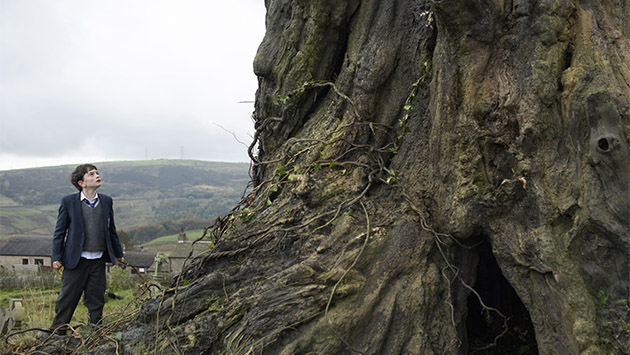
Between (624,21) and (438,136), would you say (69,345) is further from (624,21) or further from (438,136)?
(624,21)

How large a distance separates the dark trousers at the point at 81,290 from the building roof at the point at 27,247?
48981 millimetres

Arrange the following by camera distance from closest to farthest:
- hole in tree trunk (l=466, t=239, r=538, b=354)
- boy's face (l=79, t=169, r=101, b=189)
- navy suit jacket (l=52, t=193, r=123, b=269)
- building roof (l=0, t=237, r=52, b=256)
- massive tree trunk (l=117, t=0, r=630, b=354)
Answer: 1. massive tree trunk (l=117, t=0, r=630, b=354)
2. navy suit jacket (l=52, t=193, r=123, b=269)
3. boy's face (l=79, t=169, r=101, b=189)
4. hole in tree trunk (l=466, t=239, r=538, b=354)
5. building roof (l=0, t=237, r=52, b=256)

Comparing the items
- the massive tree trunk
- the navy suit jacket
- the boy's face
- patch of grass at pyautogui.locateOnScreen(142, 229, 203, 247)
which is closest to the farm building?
patch of grass at pyautogui.locateOnScreen(142, 229, 203, 247)

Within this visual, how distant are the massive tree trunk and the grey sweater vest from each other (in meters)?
1.89

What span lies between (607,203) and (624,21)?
2.36 meters

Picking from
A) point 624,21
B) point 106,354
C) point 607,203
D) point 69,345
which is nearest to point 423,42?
point 624,21

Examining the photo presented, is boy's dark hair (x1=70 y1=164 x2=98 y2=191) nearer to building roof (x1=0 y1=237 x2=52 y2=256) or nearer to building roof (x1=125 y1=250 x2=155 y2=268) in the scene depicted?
building roof (x1=125 y1=250 x2=155 y2=268)

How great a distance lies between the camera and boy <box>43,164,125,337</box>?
704cm

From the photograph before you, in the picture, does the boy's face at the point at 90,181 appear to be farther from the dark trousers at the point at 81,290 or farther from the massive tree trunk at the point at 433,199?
the massive tree trunk at the point at 433,199

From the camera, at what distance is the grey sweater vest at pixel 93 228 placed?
718 centimetres

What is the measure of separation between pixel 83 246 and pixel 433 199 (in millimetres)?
5334

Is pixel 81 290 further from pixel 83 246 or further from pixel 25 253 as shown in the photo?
pixel 25 253

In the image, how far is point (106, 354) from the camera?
5738 mm

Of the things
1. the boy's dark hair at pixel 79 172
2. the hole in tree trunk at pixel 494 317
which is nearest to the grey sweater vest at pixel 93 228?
the boy's dark hair at pixel 79 172
